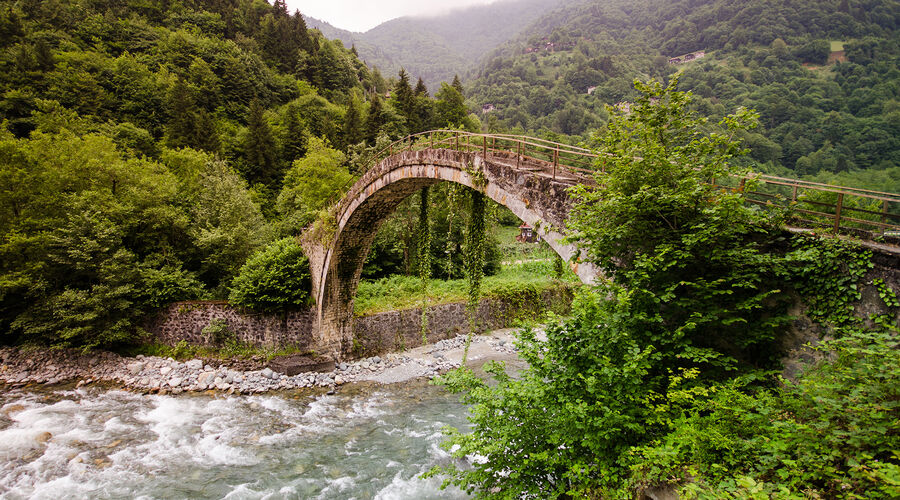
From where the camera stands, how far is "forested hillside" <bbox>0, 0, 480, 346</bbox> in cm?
1299

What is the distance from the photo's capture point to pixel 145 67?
1261 inches

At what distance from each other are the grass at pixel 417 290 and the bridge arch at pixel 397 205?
1.64m

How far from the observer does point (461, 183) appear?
909cm

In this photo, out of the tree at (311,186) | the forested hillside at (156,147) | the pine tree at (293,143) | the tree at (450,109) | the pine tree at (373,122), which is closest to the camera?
the forested hillside at (156,147)

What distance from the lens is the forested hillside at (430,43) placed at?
13838 centimetres

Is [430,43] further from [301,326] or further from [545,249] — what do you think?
[301,326]

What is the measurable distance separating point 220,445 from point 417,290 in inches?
406

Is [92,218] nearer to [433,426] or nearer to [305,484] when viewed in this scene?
[305,484]

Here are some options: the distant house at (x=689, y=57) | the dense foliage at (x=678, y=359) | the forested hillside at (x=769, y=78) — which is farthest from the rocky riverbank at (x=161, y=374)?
the distant house at (x=689, y=57)

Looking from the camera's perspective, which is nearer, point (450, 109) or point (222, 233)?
point (222, 233)

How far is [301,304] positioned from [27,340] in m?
8.91

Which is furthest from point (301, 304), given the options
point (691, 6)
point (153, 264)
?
point (691, 6)

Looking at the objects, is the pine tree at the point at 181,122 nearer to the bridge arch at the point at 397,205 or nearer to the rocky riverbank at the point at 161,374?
the rocky riverbank at the point at 161,374

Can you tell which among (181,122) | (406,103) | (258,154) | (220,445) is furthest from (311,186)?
(406,103)
